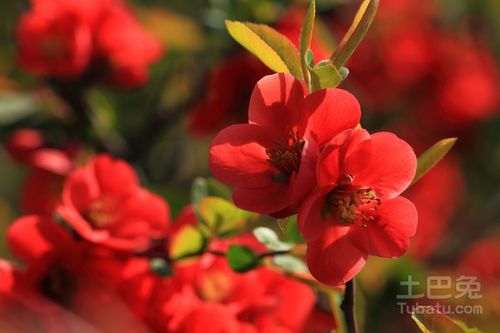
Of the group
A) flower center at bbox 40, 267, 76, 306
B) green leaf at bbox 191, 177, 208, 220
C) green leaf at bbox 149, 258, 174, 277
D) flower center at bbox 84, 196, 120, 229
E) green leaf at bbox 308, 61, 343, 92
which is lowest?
flower center at bbox 40, 267, 76, 306

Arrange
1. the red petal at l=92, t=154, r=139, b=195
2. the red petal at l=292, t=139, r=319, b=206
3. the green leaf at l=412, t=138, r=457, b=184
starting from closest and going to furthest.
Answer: the red petal at l=292, t=139, r=319, b=206
the green leaf at l=412, t=138, r=457, b=184
the red petal at l=92, t=154, r=139, b=195

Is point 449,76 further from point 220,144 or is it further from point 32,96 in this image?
point 220,144

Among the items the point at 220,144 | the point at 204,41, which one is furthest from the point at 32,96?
the point at 220,144

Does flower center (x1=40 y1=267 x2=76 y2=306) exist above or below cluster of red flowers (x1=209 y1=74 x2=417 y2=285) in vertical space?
below

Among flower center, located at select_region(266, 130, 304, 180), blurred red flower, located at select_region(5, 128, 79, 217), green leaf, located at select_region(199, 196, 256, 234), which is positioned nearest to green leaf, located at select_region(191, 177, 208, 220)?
green leaf, located at select_region(199, 196, 256, 234)

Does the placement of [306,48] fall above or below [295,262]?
above

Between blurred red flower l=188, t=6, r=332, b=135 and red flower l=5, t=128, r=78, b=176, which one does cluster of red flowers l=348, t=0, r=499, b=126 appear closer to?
blurred red flower l=188, t=6, r=332, b=135

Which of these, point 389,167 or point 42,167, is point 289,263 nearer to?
point 389,167
